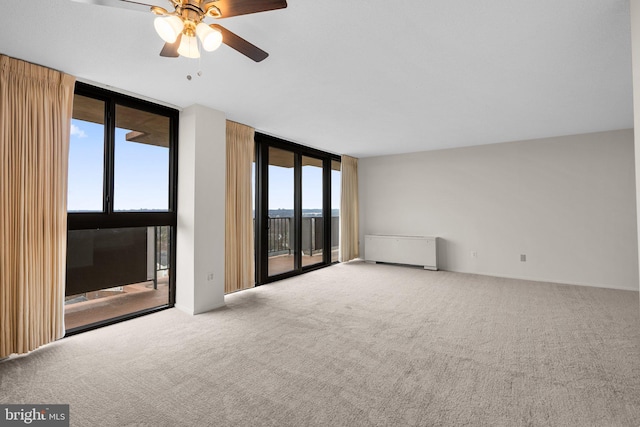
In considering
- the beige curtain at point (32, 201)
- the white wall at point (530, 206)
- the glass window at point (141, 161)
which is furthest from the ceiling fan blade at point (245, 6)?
the white wall at point (530, 206)

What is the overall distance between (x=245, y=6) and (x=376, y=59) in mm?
→ 1322

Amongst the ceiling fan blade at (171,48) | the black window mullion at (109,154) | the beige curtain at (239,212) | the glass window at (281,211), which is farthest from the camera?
the glass window at (281,211)

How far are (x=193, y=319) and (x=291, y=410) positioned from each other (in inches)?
79.6

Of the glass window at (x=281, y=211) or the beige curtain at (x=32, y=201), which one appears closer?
the beige curtain at (x=32, y=201)

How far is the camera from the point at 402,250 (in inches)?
255

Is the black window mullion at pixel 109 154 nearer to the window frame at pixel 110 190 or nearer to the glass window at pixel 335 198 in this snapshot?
the window frame at pixel 110 190

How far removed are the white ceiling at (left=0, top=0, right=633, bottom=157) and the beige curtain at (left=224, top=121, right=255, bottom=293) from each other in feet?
1.24

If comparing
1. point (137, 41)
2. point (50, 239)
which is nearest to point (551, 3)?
point (137, 41)

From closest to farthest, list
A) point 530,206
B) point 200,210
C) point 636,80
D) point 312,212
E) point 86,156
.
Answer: point 636,80 → point 86,156 → point 200,210 → point 530,206 → point 312,212

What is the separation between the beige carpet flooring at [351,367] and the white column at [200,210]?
327 millimetres

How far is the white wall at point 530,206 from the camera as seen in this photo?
477 cm

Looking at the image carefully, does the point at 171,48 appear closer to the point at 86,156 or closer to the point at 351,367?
the point at 86,156

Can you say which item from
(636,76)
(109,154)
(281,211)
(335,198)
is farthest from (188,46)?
(335,198)

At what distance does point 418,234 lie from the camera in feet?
21.5
